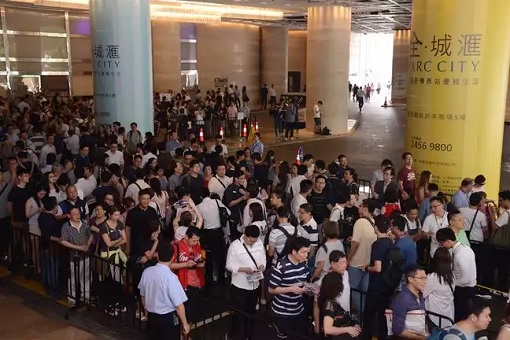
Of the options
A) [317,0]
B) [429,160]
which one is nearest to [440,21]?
[429,160]

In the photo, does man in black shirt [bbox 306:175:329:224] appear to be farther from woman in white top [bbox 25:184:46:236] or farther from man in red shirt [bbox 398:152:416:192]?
woman in white top [bbox 25:184:46:236]

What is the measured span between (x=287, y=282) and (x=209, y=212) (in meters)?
2.53

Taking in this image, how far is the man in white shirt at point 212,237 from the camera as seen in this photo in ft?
25.8

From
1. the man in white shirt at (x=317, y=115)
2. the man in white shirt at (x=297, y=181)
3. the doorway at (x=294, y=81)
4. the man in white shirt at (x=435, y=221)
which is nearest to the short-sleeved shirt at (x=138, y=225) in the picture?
the man in white shirt at (x=297, y=181)

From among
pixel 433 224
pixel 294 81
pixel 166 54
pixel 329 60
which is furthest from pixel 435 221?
pixel 294 81

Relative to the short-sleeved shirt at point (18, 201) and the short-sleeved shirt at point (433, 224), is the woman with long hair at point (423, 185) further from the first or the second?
the short-sleeved shirt at point (18, 201)

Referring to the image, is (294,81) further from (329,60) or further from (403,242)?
(403,242)

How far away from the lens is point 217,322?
6980mm

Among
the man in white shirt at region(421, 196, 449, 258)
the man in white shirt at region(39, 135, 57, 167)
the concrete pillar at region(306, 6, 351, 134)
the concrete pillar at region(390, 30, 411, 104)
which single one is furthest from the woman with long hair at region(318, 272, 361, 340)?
the concrete pillar at region(390, 30, 411, 104)

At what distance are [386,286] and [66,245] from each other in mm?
3823

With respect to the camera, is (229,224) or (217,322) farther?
(229,224)

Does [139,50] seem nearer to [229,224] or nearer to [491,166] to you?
[229,224]

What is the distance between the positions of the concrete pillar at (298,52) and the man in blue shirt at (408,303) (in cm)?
3996

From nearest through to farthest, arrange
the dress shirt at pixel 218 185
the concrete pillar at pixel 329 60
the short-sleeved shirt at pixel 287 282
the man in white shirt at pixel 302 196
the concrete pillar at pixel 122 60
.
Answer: the short-sleeved shirt at pixel 287 282 → the man in white shirt at pixel 302 196 → the dress shirt at pixel 218 185 → the concrete pillar at pixel 122 60 → the concrete pillar at pixel 329 60
